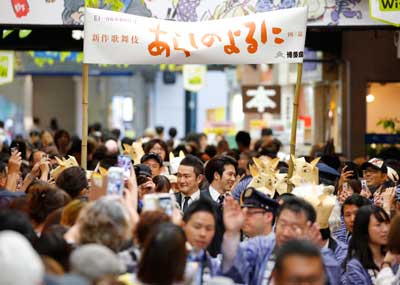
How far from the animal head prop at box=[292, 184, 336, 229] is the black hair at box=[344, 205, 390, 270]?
1.51 feet

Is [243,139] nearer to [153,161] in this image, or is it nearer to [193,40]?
[153,161]

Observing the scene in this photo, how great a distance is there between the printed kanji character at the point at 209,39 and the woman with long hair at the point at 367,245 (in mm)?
4026

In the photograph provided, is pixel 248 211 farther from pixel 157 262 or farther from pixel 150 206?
pixel 157 262

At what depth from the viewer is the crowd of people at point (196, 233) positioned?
646 centimetres

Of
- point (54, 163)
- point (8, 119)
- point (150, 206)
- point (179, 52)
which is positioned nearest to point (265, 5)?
point (179, 52)

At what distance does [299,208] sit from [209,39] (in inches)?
184

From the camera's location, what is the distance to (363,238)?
900 cm

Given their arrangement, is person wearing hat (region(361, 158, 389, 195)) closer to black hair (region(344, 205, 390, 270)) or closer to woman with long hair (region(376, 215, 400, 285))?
black hair (region(344, 205, 390, 270))

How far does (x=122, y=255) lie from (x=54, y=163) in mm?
7248

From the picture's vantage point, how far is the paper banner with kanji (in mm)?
12594

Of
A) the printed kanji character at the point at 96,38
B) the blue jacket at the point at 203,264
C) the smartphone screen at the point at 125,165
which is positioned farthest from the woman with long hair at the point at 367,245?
the printed kanji character at the point at 96,38

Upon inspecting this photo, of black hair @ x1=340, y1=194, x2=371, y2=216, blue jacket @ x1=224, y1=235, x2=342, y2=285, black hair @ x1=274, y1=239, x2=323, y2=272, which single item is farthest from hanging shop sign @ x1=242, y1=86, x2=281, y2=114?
black hair @ x1=274, y1=239, x2=323, y2=272

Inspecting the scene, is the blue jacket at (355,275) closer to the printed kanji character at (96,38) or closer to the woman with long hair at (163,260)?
the woman with long hair at (163,260)

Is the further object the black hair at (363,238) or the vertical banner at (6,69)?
the vertical banner at (6,69)
